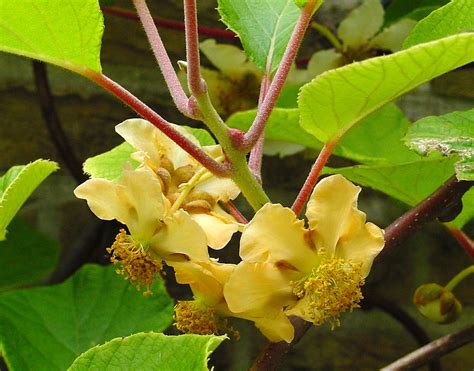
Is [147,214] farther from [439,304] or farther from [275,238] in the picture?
[439,304]

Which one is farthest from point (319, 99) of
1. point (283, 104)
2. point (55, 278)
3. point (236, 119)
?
point (55, 278)

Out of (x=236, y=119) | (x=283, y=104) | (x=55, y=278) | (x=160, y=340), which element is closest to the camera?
(x=160, y=340)

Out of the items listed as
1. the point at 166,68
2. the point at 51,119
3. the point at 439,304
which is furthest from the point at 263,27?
the point at 51,119

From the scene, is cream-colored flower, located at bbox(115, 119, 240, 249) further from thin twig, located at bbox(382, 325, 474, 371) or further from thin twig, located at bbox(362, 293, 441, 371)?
thin twig, located at bbox(362, 293, 441, 371)

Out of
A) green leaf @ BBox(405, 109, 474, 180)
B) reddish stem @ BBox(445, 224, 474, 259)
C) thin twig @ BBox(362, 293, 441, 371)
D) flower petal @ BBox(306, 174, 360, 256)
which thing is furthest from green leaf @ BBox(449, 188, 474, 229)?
thin twig @ BBox(362, 293, 441, 371)

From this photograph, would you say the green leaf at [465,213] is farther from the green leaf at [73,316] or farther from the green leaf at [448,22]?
the green leaf at [73,316]

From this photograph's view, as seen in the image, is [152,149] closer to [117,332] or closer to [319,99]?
[319,99]
